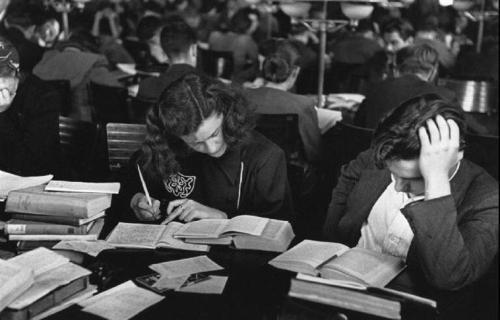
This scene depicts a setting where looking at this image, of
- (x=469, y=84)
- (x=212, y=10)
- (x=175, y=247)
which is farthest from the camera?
(x=212, y=10)

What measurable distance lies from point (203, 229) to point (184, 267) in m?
0.22

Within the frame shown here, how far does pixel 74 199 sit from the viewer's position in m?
1.85

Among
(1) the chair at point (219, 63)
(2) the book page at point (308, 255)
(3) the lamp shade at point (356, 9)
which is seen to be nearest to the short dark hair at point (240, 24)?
(1) the chair at point (219, 63)

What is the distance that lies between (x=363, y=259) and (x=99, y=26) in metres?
7.61

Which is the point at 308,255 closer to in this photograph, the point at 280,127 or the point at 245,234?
the point at 245,234

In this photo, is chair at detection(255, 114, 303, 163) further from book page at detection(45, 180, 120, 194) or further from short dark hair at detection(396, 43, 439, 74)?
book page at detection(45, 180, 120, 194)

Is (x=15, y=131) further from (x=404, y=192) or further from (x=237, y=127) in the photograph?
(x=404, y=192)

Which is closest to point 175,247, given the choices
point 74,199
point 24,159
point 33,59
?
point 74,199

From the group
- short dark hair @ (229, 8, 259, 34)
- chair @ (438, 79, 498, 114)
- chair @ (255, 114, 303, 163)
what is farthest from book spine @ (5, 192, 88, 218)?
short dark hair @ (229, 8, 259, 34)

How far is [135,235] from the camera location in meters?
1.91

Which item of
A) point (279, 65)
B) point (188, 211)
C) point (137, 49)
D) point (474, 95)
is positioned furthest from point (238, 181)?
point (137, 49)

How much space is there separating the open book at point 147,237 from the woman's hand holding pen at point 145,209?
14cm

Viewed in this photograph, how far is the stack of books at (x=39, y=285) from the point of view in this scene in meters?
1.38

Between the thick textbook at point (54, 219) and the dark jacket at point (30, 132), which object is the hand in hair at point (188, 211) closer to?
the thick textbook at point (54, 219)
